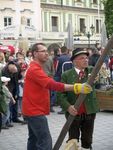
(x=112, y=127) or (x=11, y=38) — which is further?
(x=11, y=38)

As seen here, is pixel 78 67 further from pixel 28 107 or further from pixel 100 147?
pixel 100 147

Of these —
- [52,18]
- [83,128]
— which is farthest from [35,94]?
[52,18]

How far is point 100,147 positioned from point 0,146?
1771mm

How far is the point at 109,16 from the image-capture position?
4322 centimetres

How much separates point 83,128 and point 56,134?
2797 millimetres

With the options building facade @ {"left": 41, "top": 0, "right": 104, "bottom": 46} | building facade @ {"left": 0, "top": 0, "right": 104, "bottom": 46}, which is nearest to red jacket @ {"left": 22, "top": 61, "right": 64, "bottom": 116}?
building facade @ {"left": 0, "top": 0, "right": 104, "bottom": 46}

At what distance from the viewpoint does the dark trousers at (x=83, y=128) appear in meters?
6.38

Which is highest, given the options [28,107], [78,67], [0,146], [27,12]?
[27,12]

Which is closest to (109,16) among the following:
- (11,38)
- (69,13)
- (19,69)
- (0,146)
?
(69,13)

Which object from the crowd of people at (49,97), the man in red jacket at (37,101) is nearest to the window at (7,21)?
the crowd of people at (49,97)

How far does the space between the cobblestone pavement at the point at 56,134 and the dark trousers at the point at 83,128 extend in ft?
4.04

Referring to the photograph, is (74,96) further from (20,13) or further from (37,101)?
(20,13)

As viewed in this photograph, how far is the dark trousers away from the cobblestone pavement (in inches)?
48.5

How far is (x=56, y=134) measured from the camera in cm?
923
